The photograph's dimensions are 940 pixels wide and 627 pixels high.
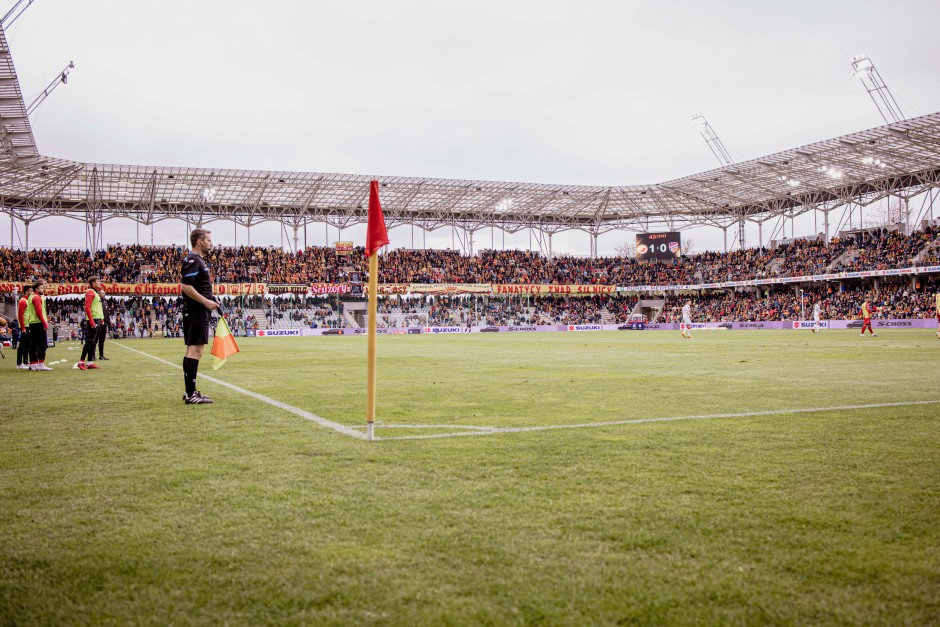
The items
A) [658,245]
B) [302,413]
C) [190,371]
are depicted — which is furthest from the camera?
[658,245]

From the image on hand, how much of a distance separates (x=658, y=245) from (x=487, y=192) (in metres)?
21.4

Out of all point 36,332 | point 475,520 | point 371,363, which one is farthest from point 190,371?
point 36,332

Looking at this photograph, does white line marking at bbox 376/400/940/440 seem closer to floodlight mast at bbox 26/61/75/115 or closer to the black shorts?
the black shorts

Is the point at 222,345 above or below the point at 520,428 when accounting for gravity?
above

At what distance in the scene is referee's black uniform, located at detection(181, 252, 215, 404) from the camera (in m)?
8.09

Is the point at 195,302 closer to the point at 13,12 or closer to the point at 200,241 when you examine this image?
the point at 200,241

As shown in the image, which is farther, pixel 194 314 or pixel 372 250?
pixel 194 314

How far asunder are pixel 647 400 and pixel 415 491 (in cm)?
491

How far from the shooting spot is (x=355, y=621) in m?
2.31

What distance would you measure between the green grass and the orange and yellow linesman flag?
1128mm

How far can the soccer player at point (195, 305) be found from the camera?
809 cm

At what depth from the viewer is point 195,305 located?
8281 mm

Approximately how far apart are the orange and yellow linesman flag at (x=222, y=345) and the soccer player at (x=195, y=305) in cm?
15

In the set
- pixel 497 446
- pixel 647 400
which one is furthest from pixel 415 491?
pixel 647 400
